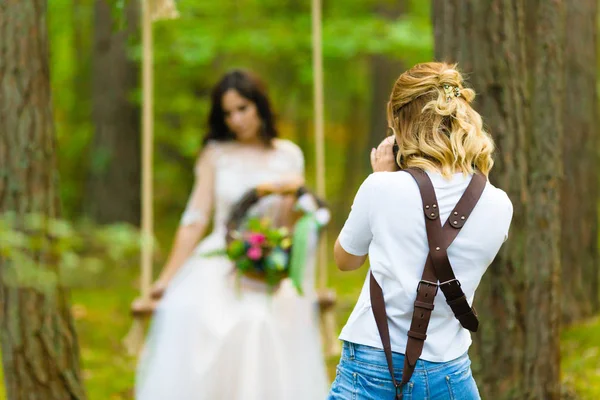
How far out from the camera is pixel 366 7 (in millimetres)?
12039

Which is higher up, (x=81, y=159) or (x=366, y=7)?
(x=366, y=7)

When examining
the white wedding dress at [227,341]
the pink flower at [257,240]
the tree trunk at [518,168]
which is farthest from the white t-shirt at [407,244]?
the pink flower at [257,240]

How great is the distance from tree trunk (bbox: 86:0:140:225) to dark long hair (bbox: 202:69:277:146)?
170 inches

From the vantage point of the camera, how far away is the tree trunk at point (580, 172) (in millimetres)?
5234

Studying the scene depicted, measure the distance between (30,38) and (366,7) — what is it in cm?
910

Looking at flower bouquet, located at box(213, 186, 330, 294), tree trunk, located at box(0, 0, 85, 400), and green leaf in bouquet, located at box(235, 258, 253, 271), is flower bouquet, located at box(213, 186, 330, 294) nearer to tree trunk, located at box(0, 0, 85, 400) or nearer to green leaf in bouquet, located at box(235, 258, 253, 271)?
green leaf in bouquet, located at box(235, 258, 253, 271)

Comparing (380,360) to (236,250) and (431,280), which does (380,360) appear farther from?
(236,250)

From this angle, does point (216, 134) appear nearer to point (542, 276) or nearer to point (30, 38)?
point (30, 38)

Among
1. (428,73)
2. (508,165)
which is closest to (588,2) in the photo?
(508,165)

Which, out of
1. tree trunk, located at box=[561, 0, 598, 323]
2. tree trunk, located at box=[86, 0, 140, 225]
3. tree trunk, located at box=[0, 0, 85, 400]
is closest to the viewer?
tree trunk, located at box=[0, 0, 85, 400]

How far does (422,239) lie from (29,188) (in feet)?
6.21

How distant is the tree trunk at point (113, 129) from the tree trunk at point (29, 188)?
5767 millimetres

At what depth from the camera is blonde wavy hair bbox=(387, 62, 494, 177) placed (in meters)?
2.06

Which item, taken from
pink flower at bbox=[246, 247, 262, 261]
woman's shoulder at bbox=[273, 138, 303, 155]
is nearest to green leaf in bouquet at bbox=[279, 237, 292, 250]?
pink flower at bbox=[246, 247, 262, 261]
